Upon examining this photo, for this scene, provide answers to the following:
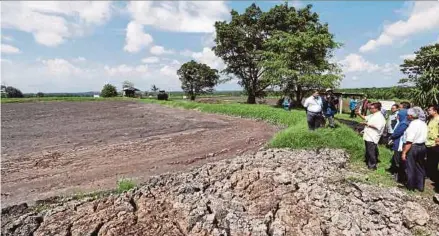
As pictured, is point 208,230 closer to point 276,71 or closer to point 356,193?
point 356,193

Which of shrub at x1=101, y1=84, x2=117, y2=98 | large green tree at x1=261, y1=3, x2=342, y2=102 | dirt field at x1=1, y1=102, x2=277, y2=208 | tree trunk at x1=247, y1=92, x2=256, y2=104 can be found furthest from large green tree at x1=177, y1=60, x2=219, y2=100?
dirt field at x1=1, y1=102, x2=277, y2=208

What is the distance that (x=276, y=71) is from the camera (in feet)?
90.3

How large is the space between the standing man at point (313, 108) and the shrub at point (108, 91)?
70383 millimetres

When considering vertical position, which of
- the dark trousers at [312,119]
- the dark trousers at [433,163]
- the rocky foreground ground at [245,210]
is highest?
the dark trousers at [312,119]

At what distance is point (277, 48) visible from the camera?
3009 cm

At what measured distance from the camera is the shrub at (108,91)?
76.6 m

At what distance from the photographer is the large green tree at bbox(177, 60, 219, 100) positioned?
66.1m

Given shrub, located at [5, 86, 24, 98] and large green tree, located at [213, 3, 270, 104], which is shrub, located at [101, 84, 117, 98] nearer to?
shrub, located at [5, 86, 24, 98]

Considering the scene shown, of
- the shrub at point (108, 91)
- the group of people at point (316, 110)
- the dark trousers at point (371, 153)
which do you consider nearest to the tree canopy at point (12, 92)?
the shrub at point (108, 91)

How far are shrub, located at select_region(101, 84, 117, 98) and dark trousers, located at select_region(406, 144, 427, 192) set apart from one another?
75.1m

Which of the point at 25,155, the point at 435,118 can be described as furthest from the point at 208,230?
the point at 25,155

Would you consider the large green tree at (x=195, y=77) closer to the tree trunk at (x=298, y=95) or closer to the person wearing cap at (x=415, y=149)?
the tree trunk at (x=298, y=95)

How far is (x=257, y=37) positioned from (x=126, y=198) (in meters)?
31.3

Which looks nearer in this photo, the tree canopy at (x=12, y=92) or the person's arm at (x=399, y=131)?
the person's arm at (x=399, y=131)
